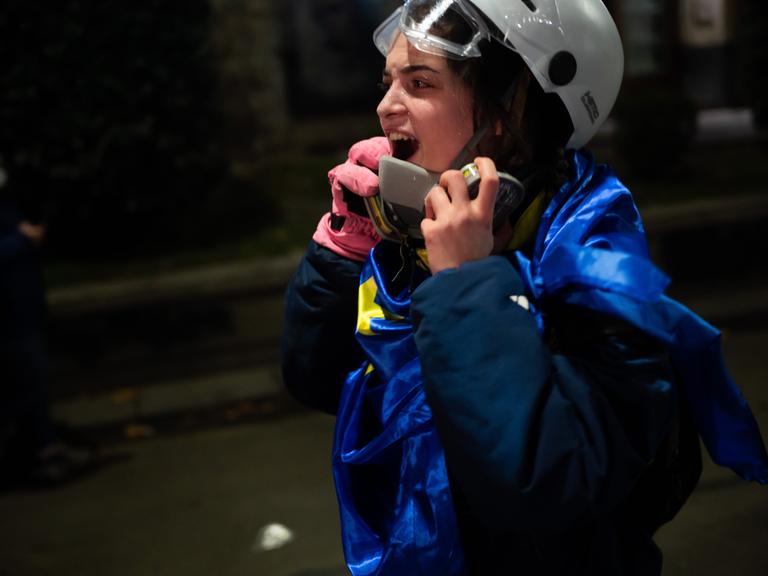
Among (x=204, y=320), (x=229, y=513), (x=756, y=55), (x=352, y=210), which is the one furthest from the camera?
(x=756, y=55)

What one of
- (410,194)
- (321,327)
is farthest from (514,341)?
(321,327)

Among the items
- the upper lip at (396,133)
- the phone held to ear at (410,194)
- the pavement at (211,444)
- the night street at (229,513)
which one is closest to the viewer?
the phone held to ear at (410,194)

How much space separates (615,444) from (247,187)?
1168cm

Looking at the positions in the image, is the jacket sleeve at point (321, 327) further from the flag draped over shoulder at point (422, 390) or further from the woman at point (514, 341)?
the flag draped over shoulder at point (422, 390)

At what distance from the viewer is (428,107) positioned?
1.57 metres

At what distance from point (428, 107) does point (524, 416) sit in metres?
0.54

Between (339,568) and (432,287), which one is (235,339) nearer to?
(339,568)

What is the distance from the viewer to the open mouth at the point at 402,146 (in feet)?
5.35

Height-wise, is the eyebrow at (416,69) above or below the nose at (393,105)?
above

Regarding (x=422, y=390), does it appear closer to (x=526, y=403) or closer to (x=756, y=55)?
(x=526, y=403)

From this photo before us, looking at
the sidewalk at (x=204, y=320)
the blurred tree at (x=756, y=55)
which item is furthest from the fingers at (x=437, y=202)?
the blurred tree at (x=756, y=55)

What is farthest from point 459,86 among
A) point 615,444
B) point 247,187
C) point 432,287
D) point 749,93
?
point 749,93

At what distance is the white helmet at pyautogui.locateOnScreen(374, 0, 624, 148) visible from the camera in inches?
60.7

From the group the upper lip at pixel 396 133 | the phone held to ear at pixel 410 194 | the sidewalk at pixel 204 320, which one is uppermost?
the upper lip at pixel 396 133
